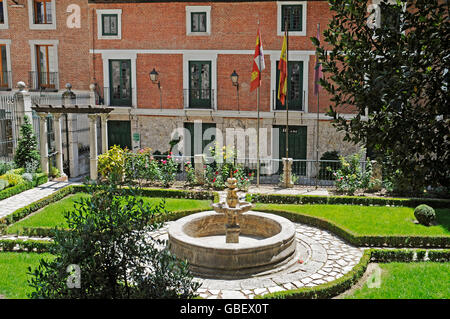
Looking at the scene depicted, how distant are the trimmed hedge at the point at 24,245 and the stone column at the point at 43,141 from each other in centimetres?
794

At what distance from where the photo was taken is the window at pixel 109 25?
80.0ft

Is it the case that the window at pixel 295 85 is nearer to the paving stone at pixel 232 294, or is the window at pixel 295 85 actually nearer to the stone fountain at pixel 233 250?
the stone fountain at pixel 233 250

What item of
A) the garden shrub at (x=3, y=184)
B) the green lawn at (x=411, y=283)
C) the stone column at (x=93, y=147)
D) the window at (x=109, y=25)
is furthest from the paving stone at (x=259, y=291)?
the window at (x=109, y=25)

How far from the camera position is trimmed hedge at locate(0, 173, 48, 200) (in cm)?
1727

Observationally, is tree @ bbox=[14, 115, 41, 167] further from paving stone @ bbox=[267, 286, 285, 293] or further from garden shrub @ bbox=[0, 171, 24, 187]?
paving stone @ bbox=[267, 286, 285, 293]

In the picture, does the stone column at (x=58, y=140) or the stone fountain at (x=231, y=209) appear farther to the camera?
the stone column at (x=58, y=140)

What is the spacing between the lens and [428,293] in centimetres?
939

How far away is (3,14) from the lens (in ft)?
84.8

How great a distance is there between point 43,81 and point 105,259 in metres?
22.0

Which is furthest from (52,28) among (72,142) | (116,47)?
(72,142)

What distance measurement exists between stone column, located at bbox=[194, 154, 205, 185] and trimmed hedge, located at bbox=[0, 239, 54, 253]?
8.56m

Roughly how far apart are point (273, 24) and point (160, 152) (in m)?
9.01

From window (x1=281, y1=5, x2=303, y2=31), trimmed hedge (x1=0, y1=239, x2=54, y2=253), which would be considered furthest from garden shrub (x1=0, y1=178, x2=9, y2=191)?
window (x1=281, y1=5, x2=303, y2=31)

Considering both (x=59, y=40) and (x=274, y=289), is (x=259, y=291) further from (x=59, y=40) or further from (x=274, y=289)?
(x=59, y=40)
